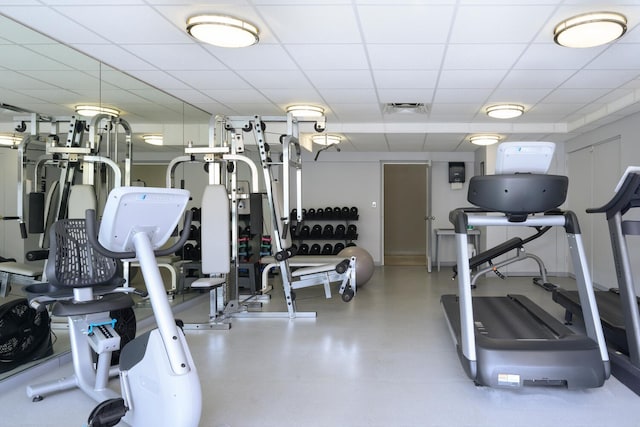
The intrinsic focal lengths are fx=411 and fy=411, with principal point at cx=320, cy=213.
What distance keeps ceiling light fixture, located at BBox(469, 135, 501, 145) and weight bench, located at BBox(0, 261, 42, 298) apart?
6219 mm

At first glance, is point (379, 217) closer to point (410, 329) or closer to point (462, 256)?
point (410, 329)

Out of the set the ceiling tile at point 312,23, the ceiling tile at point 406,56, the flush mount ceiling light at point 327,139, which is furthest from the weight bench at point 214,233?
the flush mount ceiling light at point 327,139

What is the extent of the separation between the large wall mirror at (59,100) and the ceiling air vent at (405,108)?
2.59 m

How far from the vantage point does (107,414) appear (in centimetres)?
196

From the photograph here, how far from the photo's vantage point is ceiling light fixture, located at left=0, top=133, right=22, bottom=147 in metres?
2.99

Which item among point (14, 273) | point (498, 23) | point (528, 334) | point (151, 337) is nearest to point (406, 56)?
point (498, 23)

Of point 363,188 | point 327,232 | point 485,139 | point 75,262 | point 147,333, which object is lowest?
point 147,333

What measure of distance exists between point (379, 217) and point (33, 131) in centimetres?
676

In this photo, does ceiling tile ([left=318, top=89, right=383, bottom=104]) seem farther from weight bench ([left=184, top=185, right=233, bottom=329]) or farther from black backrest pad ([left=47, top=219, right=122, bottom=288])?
black backrest pad ([left=47, top=219, right=122, bottom=288])

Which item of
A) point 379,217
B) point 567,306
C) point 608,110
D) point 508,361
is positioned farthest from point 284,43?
point 379,217

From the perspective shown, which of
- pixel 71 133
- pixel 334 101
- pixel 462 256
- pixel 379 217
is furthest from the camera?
pixel 379 217

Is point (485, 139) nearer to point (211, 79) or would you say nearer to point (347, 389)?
point (211, 79)

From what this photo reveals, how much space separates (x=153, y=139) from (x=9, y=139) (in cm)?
251

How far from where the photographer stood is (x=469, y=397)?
8.66 ft
